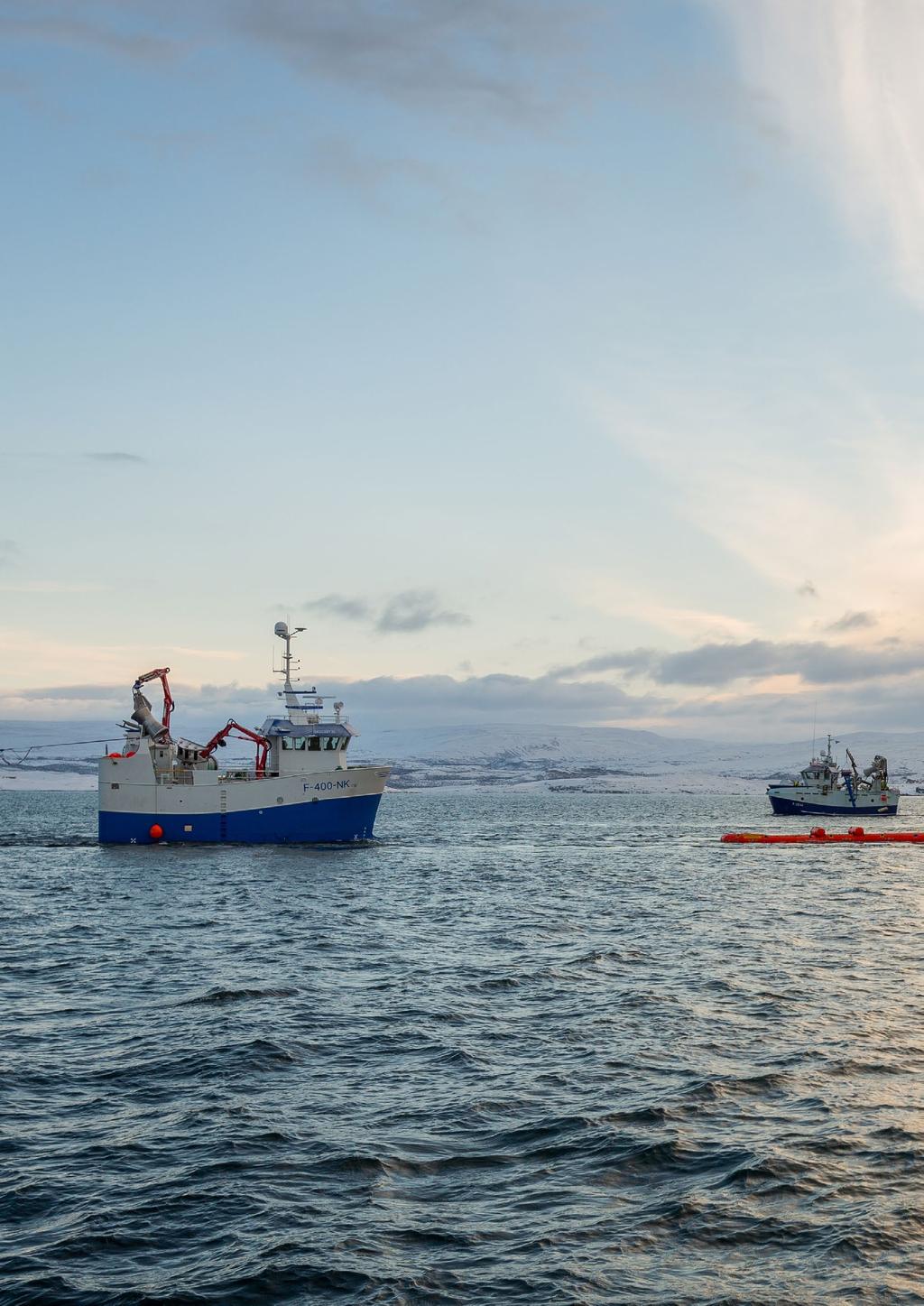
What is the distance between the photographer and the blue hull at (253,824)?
77688 mm

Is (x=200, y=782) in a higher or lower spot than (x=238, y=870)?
higher

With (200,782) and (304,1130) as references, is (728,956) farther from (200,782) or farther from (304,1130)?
(200,782)

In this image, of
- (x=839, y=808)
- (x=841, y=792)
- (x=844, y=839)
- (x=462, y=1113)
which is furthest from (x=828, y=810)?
(x=462, y=1113)

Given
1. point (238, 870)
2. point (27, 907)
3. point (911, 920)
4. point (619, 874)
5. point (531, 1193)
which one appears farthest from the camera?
point (619, 874)

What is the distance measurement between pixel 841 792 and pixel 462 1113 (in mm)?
144775

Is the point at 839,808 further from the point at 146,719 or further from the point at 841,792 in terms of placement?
the point at 146,719

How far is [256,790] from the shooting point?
77.4 m

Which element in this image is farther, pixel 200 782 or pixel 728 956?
pixel 200 782

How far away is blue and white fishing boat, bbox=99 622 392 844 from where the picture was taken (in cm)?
7750

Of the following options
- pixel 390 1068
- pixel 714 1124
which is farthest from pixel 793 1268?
pixel 390 1068

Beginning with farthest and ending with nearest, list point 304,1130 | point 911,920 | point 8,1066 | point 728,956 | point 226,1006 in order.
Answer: point 911,920 < point 728,956 < point 226,1006 < point 8,1066 < point 304,1130

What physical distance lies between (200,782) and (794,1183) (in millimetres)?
67285

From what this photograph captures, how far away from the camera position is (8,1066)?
72.8ft

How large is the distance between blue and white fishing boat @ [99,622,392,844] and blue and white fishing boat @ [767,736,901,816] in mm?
91999
